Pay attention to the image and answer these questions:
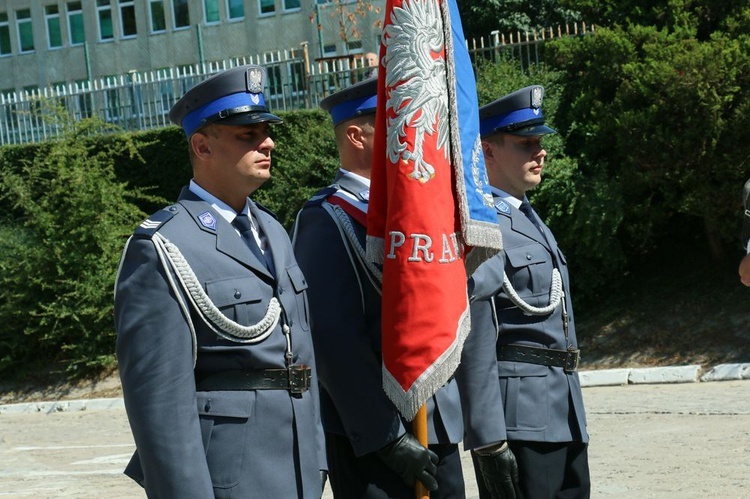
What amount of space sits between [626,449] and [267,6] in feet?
109

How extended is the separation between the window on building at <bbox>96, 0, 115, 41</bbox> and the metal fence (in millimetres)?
20583

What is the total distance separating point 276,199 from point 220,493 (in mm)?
12372

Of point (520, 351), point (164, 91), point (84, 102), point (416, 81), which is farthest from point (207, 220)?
point (84, 102)

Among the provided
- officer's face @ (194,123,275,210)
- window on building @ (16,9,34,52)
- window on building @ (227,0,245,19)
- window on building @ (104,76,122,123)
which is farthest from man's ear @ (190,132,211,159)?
window on building @ (16,9,34,52)

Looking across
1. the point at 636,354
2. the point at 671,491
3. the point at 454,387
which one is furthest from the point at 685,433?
the point at 454,387

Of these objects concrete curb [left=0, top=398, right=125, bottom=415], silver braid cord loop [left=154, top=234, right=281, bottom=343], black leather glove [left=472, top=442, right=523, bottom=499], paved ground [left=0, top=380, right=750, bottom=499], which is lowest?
concrete curb [left=0, top=398, right=125, bottom=415]

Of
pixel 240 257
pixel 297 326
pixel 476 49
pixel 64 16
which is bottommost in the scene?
pixel 297 326

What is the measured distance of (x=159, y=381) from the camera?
3.31 m

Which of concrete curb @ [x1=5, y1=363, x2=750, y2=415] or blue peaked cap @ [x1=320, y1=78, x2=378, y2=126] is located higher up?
blue peaked cap @ [x1=320, y1=78, x2=378, y2=126]

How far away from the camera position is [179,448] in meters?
3.27

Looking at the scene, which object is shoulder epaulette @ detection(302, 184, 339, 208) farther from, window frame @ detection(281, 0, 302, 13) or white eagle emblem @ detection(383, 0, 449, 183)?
window frame @ detection(281, 0, 302, 13)

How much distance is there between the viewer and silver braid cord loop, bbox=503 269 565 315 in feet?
15.5

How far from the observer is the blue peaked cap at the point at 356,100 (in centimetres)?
431

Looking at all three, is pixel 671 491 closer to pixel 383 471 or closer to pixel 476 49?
pixel 383 471
